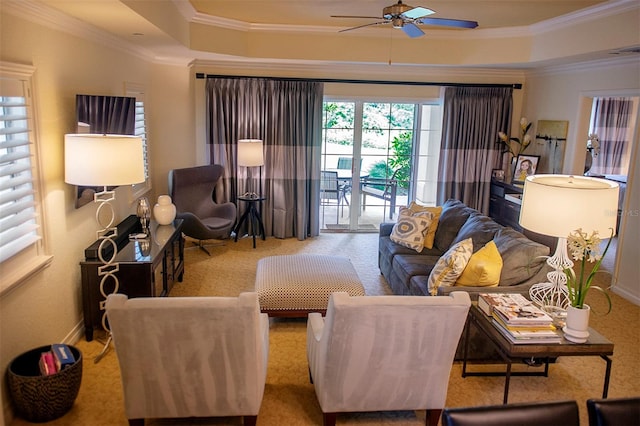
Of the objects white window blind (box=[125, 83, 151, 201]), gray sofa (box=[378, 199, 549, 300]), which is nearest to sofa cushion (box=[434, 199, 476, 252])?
gray sofa (box=[378, 199, 549, 300])

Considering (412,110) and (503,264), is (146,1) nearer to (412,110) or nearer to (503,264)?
(503,264)

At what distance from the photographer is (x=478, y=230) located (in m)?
4.16

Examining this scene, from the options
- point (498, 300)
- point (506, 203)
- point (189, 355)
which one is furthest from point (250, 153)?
point (189, 355)

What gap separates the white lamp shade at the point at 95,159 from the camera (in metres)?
2.99

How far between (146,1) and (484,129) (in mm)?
4769

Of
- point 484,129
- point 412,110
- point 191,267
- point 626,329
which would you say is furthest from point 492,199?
point 191,267

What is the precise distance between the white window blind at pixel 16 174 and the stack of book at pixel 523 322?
2.77 meters

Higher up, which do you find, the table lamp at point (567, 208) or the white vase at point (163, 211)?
the table lamp at point (567, 208)

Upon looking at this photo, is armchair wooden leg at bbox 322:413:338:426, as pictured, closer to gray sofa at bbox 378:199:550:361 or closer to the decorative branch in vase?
gray sofa at bbox 378:199:550:361

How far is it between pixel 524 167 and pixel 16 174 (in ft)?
18.5

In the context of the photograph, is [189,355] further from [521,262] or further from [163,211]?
[163,211]

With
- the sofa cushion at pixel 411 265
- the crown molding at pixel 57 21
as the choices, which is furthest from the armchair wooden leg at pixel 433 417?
the crown molding at pixel 57 21

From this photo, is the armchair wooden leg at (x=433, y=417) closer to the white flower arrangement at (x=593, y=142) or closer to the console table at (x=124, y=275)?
the console table at (x=124, y=275)

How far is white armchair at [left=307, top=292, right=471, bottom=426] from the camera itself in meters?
2.32
